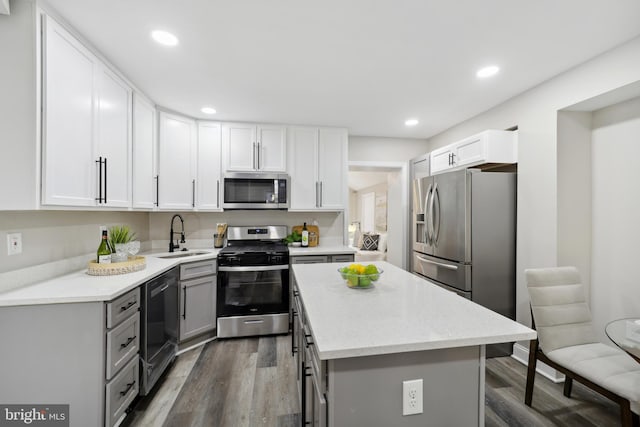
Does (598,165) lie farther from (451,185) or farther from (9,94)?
(9,94)

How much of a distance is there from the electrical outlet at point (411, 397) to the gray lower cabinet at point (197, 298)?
2.33 meters

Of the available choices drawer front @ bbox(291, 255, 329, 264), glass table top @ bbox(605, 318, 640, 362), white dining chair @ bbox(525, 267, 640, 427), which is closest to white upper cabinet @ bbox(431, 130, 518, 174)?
white dining chair @ bbox(525, 267, 640, 427)

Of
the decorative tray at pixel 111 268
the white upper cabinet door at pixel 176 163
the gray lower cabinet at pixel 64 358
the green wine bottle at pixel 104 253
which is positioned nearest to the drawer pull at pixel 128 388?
the gray lower cabinet at pixel 64 358

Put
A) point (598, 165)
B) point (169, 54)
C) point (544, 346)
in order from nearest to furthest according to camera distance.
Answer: point (544, 346) < point (169, 54) < point (598, 165)

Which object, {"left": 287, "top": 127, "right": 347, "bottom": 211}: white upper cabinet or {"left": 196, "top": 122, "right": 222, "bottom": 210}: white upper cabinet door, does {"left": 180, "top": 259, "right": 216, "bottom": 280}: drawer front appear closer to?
{"left": 196, "top": 122, "right": 222, "bottom": 210}: white upper cabinet door

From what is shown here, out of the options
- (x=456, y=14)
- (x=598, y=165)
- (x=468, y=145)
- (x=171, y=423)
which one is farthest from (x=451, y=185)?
(x=171, y=423)

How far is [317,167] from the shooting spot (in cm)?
356

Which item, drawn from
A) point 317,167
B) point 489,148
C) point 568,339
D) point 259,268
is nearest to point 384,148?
point 317,167

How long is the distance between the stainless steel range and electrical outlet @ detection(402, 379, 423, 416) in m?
2.21

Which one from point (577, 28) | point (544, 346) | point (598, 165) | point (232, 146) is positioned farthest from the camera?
point (232, 146)

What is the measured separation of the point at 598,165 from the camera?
2289mm

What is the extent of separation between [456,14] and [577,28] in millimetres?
803

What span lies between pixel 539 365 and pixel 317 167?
2948 mm

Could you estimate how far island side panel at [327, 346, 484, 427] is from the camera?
97 cm
